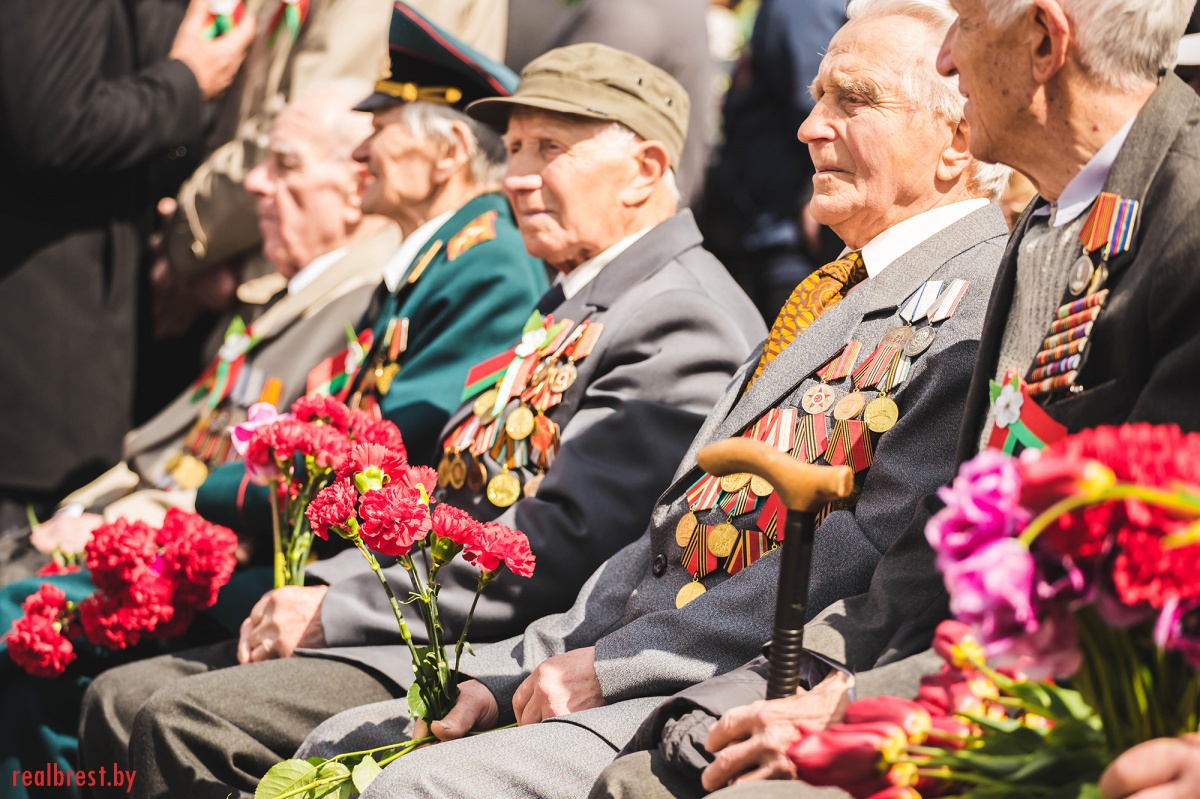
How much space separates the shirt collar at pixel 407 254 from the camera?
443cm

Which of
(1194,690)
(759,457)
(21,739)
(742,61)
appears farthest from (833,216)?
(742,61)

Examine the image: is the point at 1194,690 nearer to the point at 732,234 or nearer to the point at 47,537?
the point at 47,537

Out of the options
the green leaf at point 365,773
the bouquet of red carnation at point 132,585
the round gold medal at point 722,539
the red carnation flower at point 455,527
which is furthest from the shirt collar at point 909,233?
the bouquet of red carnation at point 132,585

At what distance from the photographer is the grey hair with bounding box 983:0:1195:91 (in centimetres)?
208

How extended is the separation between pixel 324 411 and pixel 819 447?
4.21 feet

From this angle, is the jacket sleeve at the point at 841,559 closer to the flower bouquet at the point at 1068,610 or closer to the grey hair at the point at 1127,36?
the grey hair at the point at 1127,36

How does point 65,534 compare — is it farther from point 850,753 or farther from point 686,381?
A: point 850,753

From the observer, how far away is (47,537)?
4609 millimetres

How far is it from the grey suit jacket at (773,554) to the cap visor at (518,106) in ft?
3.43


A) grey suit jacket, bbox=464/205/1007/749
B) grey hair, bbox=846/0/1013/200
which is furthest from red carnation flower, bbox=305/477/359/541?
grey hair, bbox=846/0/1013/200

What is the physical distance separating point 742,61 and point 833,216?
11.9 ft

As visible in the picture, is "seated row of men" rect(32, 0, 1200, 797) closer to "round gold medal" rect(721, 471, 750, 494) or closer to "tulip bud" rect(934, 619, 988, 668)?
"round gold medal" rect(721, 471, 750, 494)

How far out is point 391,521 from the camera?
8.49 feet

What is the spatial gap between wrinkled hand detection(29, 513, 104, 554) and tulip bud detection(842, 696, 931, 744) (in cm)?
333
